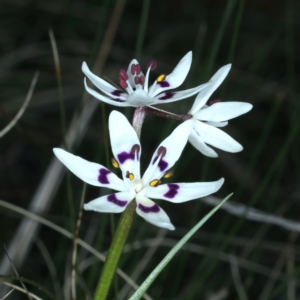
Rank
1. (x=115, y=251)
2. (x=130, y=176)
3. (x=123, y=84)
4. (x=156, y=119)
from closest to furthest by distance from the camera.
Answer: (x=115, y=251), (x=130, y=176), (x=123, y=84), (x=156, y=119)

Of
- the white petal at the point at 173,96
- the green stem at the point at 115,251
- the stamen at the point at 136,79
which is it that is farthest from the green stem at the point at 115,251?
the stamen at the point at 136,79

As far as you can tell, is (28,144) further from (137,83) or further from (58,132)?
(137,83)

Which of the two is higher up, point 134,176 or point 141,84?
point 141,84

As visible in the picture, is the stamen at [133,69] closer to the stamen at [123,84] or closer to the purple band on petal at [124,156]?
the stamen at [123,84]

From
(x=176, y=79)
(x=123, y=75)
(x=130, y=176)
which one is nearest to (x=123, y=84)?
(x=123, y=75)

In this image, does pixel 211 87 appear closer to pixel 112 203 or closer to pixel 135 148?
pixel 135 148

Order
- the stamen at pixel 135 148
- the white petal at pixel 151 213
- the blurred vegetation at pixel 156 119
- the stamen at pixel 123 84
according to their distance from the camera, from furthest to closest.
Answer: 1. the blurred vegetation at pixel 156 119
2. the stamen at pixel 123 84
3. the stamen at pixel 135 148
4. the white petal at pixel 151 213

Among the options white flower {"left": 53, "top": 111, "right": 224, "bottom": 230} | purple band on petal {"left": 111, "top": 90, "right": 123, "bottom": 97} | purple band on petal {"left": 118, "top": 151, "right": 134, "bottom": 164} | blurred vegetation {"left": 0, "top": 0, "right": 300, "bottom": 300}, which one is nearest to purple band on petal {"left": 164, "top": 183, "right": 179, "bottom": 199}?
white flower {"left": 53, "top": 111, "right": 224, "bottom": 230}

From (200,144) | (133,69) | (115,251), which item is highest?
(133,69)
